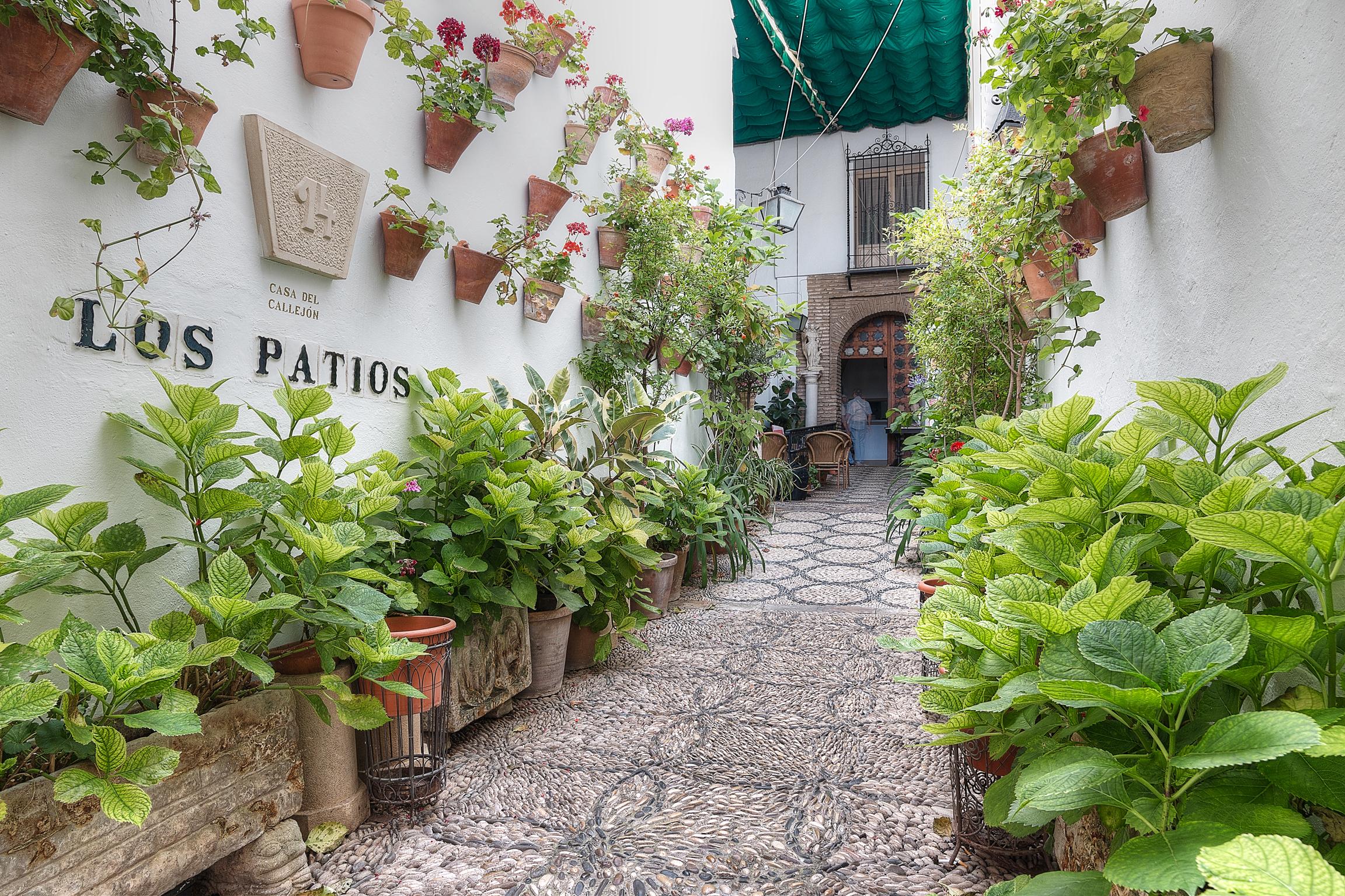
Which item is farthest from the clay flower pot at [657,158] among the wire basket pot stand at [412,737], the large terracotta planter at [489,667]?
the wire basket pot stand at [412,737]

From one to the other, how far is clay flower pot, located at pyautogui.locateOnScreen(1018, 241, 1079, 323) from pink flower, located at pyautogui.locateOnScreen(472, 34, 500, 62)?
1.92 meters

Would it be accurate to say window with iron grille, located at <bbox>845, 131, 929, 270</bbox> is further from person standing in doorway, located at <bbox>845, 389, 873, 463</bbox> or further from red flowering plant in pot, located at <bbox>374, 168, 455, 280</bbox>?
red flowering plant in pot, located at <bbox>374, 168, 455, 280</bbox>

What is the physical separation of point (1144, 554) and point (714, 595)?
3.16 meters

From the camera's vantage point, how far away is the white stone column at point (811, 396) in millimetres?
11922

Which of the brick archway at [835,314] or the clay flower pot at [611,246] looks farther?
the brick archway at [835,314]

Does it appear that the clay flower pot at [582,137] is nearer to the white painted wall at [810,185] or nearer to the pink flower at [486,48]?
the pink flower at [486,48]

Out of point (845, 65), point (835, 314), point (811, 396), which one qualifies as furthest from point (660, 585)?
point (835, 314)

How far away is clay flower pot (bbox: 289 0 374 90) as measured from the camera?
191 cm

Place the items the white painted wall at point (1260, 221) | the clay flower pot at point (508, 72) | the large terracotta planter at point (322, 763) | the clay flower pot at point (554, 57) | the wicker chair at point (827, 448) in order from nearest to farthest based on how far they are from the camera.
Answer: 1. the white painted wall at point (1260, 221)
2. the large terracotta planter at point (322, 763)
3. the clay flower pot at point (508, 72)
4. the clay flower pot at point (554, 57)
5. the wicker chair at point (827, 448)

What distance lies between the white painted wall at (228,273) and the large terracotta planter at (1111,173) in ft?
6.57

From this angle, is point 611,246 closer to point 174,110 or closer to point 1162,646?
point 174,110

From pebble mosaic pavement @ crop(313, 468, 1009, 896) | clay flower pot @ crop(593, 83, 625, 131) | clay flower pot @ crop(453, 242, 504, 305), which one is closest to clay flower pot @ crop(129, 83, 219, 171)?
clay flower pot @ crop(453, 242, 504, 305)

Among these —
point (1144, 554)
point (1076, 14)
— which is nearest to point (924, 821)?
point (1144, 554)

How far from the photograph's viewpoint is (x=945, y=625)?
93 cm
